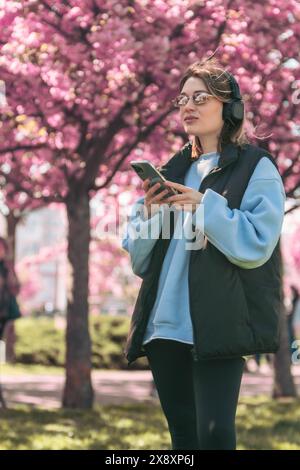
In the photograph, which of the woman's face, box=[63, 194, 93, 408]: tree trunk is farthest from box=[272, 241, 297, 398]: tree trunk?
the woman's face

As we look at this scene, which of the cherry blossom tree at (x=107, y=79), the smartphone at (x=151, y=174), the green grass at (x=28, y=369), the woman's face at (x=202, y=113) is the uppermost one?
the cherry blossom tree at (x=107, y=79)

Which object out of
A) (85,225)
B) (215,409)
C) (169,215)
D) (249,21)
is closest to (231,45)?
(249,21)

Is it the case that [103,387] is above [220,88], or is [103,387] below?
below

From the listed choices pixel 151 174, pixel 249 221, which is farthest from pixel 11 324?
pixel 249 221

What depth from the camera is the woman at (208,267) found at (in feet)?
9.31

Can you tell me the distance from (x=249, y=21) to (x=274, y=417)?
392 centimetres

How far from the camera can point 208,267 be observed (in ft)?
9.51

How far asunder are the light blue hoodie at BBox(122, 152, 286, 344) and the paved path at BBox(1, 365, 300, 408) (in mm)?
6203

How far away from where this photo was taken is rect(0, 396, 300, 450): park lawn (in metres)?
5.97

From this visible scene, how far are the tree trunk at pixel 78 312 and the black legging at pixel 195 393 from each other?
545 centimetres

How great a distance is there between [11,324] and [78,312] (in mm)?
7834

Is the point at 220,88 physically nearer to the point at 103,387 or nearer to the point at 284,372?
the point at 284,372

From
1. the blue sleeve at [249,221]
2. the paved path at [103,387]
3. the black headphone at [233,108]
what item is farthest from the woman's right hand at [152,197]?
the paved path at [103,387]

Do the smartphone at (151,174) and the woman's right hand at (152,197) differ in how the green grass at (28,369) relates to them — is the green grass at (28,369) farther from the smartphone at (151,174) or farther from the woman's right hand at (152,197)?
the smartphone at (151,174)
